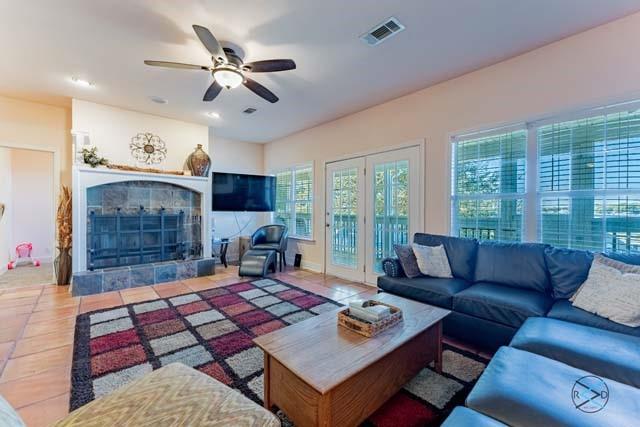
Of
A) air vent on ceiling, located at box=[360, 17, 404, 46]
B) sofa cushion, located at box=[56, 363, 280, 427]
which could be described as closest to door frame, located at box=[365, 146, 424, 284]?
air vent on ceiling, located at box=[360, 17, 404, 46]

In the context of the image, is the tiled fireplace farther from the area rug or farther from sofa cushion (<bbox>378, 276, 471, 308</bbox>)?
sofa cushion (<bbox>378, 276, 471, 308</bbox>)

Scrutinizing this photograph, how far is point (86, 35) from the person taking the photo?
2453mm

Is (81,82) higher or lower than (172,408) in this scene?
higher

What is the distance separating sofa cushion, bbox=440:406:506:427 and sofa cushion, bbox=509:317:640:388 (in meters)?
0.80

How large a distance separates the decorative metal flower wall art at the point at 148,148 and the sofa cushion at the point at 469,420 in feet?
16.5

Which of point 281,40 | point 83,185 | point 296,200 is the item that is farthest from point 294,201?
point 281,40

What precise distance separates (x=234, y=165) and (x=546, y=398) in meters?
6.02

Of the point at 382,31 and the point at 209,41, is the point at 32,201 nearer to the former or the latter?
the point at 209,41

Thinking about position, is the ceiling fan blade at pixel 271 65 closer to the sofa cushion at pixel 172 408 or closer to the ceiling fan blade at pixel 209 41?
the ceiling fan blade at pixel 209 41

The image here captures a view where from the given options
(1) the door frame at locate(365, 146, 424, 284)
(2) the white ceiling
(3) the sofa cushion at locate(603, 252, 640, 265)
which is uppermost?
(2) the white ceiling

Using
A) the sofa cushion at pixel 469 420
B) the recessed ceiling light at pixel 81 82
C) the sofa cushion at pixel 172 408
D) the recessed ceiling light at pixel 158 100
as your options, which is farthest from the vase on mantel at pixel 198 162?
the sofa cushion at pixel 469 420

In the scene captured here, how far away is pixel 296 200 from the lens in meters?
5.66

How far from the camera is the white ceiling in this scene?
211 cm

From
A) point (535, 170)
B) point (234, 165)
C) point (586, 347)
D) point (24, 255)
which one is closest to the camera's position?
point (586, 347)
